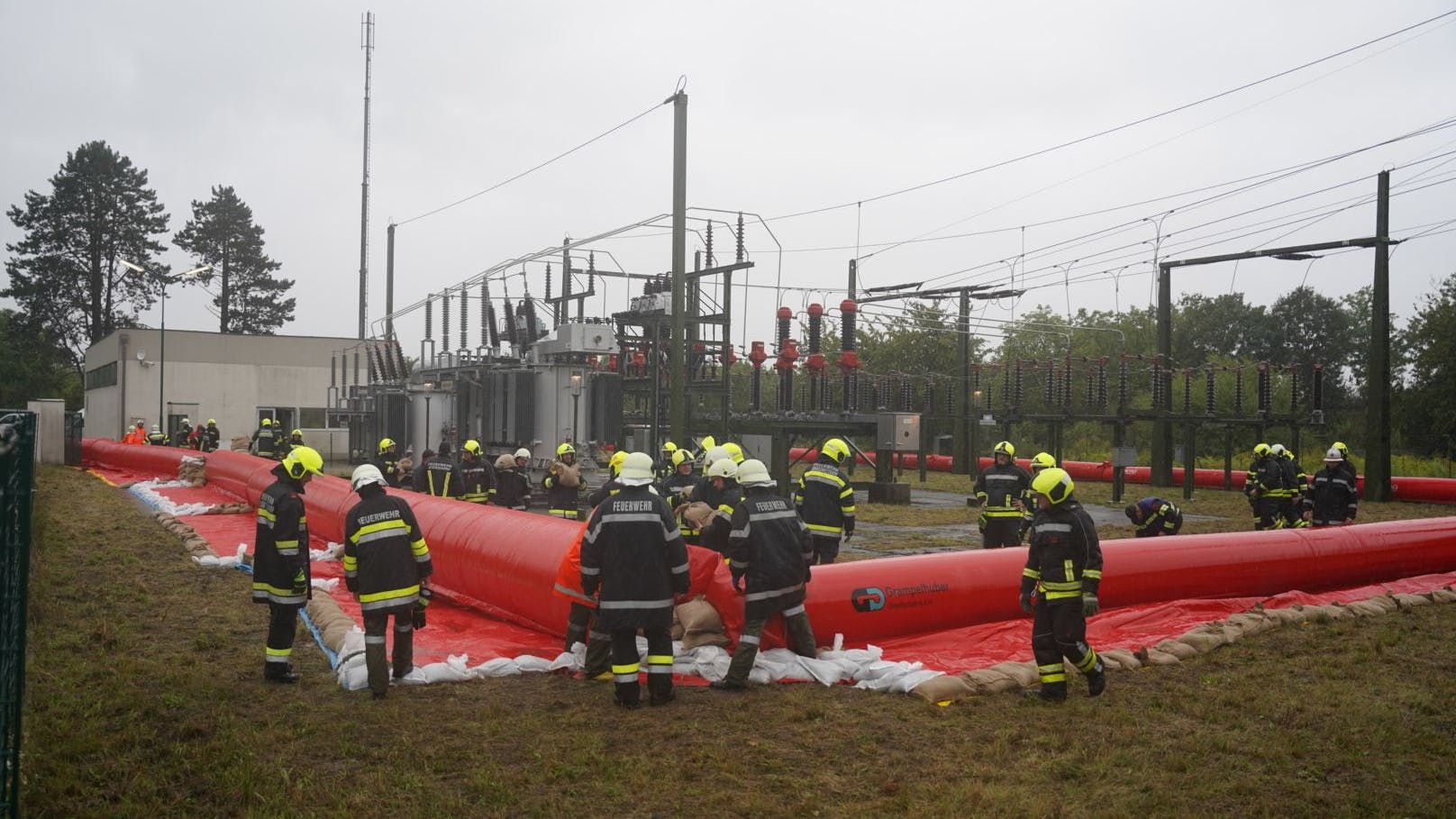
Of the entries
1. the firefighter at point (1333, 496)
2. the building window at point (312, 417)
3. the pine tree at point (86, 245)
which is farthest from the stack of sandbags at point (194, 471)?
the pine tree at point (86, 245)

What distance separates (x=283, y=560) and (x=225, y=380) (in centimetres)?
4338

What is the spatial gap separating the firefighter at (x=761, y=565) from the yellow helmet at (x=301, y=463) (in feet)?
9.77

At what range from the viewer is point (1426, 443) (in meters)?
38.4

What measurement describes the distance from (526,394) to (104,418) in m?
38.8

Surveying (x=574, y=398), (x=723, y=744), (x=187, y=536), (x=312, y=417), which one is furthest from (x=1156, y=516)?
(x=312, y=417)

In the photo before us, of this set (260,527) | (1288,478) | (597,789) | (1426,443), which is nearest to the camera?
(597,789)

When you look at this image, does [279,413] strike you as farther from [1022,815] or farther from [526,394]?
[1022,815]

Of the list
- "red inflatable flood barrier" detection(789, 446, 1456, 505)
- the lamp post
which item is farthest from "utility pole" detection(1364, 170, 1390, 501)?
the lamp post

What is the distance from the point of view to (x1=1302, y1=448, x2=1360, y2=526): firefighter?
15.8 m

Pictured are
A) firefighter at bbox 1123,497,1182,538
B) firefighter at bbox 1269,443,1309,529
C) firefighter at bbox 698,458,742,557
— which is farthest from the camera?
firefighter at bbox 1269,443,1309,529

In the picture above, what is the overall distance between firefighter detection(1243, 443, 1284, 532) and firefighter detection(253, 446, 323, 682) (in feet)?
39.8

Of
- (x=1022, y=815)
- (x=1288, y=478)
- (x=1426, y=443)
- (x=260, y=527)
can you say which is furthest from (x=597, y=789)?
(x=1426, y=443)

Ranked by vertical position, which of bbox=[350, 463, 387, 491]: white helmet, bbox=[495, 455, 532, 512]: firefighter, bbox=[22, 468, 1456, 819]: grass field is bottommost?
bbox=[22, 468, 1456, 819]: grass field

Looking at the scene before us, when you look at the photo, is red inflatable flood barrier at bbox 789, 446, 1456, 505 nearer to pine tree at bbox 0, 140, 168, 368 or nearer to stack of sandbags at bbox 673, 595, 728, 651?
stack of sandbags at bbox 673, 595, 728, 651
